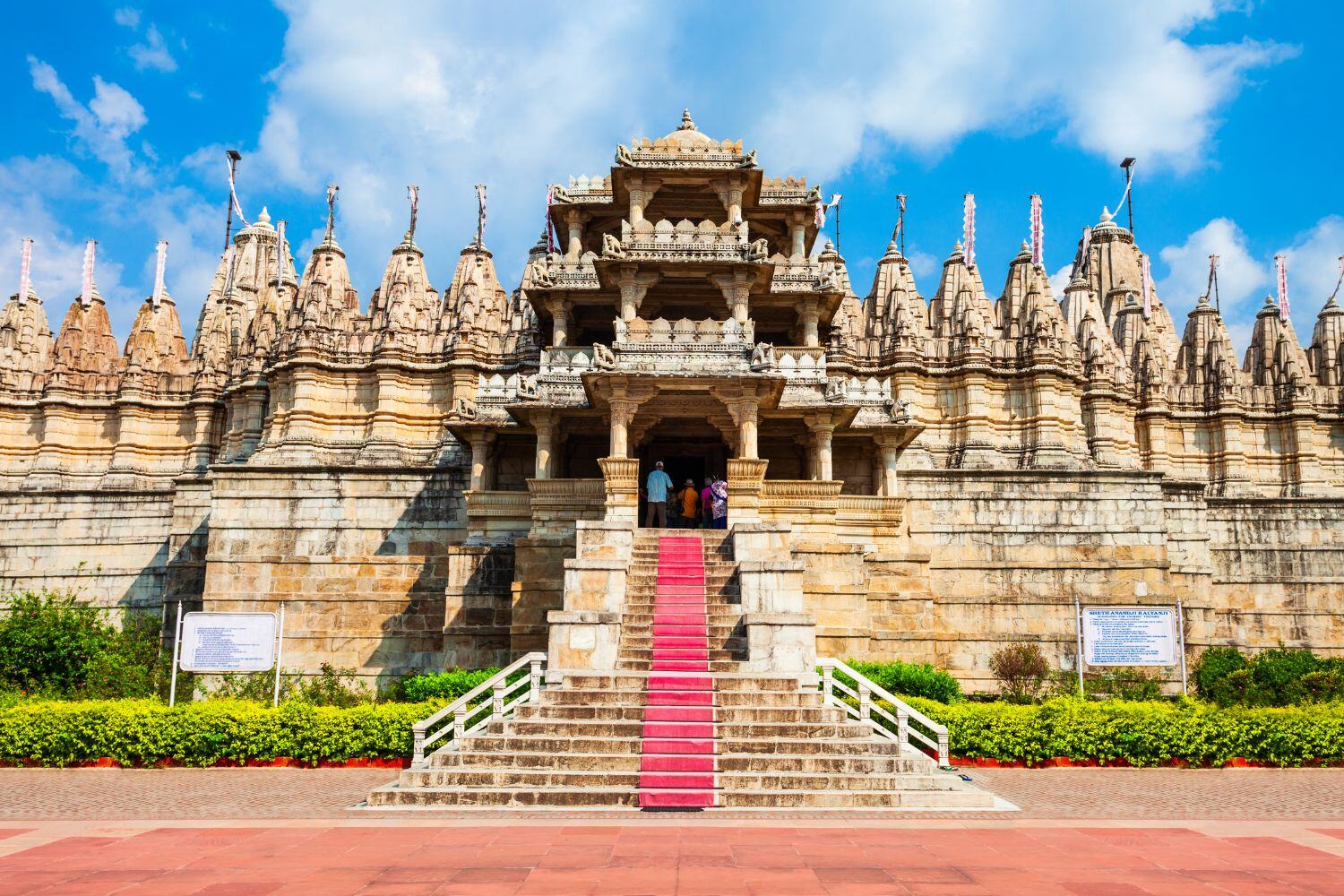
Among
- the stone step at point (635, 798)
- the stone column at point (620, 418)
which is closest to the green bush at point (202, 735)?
the stone step at point (635, 798)

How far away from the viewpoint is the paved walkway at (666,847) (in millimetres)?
9383

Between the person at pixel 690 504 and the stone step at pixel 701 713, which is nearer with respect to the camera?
the stone step at pixel 701 713

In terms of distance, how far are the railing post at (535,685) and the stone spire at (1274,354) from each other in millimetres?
35956

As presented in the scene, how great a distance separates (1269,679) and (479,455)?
20866mm

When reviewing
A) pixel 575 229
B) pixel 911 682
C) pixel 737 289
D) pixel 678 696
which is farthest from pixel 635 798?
pixel 575 229

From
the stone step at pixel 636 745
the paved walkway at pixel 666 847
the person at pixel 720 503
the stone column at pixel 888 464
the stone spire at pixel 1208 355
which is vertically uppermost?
the stone spire at pixel 1208 355

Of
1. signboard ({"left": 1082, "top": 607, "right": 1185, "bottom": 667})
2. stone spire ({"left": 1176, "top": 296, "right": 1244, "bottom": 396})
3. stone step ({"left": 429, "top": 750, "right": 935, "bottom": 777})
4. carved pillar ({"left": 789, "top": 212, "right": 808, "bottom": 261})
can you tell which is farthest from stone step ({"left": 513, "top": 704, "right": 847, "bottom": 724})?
stone spire ({"left": 1176, "top": 296, "right": 1244, "bottom": 396})

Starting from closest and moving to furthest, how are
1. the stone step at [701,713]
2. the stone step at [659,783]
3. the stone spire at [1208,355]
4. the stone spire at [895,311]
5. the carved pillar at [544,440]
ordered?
the stone step at [659,783] → the stone step at [701,713] → the carved pillar at [544,440] → the stone spire at [895,311] → the stone spire at [1208,355]

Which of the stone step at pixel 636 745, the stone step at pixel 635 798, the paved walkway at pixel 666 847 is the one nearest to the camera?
the paved walkway at pixel 666 847

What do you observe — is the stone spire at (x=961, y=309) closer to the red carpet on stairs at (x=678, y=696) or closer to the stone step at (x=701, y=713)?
the red carpet on stairs at (x=678, y=696)

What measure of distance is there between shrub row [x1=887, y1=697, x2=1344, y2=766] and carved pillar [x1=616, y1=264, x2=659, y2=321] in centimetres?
1344

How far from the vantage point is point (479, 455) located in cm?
2802

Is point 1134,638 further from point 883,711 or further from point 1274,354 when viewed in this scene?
point 1274,354

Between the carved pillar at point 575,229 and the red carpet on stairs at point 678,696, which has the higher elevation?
the carved pillar at point 575,229
